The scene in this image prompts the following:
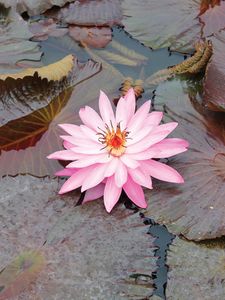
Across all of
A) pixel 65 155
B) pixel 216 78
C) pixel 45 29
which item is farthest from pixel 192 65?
pixel 45 29

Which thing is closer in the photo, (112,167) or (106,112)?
(112,167)

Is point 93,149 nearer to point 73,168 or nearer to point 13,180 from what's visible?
point 73,168

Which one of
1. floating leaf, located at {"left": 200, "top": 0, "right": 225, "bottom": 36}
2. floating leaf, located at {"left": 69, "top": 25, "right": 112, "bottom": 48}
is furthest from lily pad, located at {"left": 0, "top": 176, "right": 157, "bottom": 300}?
floating leaf, located at {"left": 200, "top": 0, "right": 225, "bottom": 36}

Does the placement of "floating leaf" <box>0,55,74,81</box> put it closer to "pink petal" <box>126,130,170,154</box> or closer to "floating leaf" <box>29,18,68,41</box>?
"floating leaf" <box>29,18,68,41</box>

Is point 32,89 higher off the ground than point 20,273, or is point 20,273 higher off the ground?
point 32,89

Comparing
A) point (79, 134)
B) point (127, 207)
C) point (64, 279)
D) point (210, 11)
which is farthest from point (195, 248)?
point (210, 11)

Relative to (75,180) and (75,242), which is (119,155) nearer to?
(75,180)

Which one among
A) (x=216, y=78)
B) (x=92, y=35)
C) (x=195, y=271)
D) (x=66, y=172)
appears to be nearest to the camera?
(x=195, y=271)
